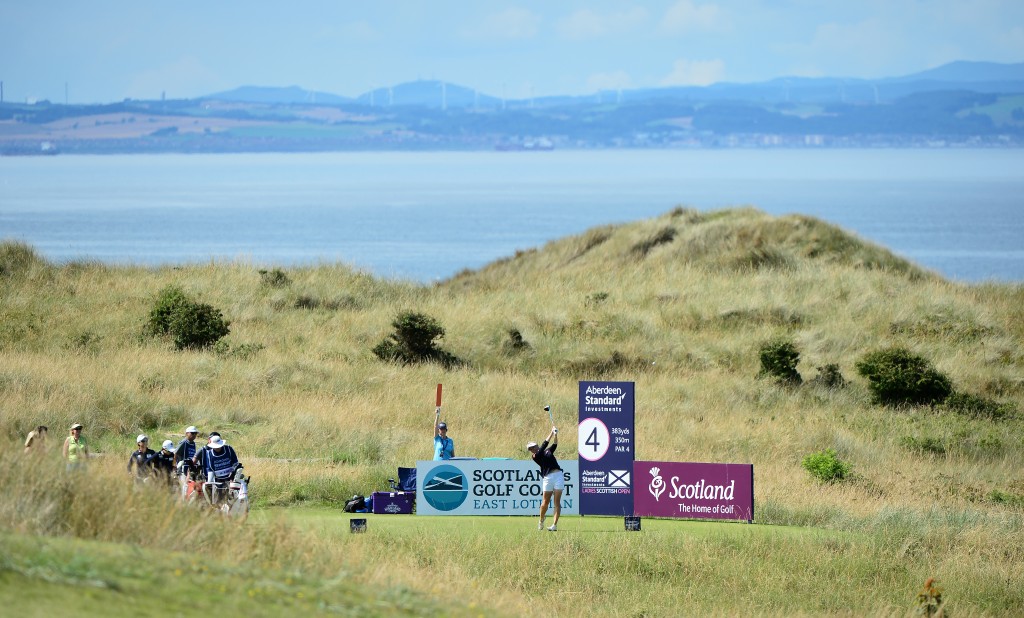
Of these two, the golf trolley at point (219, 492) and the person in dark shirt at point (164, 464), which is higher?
the person in dark shirt at point (164, 464)

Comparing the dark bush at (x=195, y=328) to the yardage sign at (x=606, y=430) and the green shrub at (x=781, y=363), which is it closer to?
the green shrub at (x=781, y=363)

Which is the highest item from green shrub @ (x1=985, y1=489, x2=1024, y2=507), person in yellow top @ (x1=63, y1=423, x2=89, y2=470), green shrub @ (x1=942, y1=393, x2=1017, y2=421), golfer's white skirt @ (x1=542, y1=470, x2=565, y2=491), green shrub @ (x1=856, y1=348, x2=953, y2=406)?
person in yellow top @ (x1=63, y1=423, x2=89, y2=470)

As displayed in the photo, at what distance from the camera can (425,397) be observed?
3331cm

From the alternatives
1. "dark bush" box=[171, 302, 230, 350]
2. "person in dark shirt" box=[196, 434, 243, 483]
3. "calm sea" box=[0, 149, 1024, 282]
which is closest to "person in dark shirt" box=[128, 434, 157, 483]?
"person in dark shirt" box=[196, 434, 243, 483]

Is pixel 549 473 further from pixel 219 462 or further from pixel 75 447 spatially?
pixel 75 447

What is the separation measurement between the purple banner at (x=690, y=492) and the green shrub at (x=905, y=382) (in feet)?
45.1

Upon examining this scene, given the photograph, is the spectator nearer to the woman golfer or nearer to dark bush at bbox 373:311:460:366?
the woman golfer

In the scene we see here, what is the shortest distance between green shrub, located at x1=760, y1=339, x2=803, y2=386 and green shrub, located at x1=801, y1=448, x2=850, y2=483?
9.21 m

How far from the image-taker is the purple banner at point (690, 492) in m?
22.7

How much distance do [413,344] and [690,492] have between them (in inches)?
677

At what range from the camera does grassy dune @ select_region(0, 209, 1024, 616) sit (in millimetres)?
19781

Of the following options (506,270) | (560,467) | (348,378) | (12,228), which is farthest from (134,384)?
(12,228)

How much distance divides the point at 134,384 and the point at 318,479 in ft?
30.9

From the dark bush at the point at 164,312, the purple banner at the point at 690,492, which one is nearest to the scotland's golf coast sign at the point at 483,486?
the purple banner at the point at 690,492
